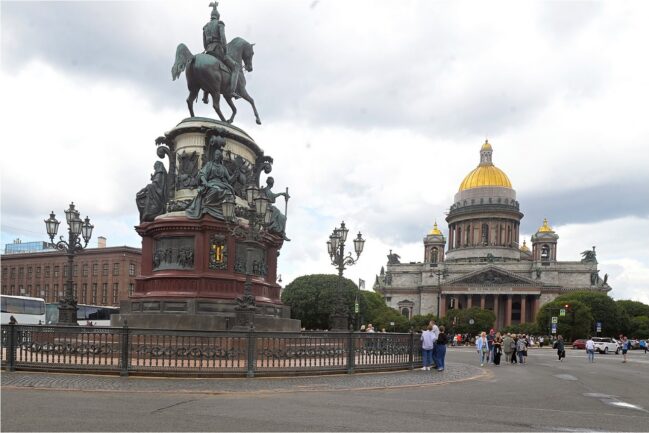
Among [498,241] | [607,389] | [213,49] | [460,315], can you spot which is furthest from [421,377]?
[498,241]

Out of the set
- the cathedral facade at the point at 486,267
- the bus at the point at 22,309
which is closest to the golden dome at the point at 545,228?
the cathedral facade at the point at 486,267

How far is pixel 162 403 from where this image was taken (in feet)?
37.2

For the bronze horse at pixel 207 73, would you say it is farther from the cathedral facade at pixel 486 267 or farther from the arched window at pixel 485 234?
the arched window at pixel 485 234

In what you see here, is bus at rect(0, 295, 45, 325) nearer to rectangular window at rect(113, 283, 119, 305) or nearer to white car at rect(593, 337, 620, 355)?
rectangular window at rect(113, 283, 119, 305)

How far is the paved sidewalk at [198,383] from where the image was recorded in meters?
13.4

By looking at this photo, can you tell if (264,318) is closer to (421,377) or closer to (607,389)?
(421,377)

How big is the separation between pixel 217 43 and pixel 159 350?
15.2 metres

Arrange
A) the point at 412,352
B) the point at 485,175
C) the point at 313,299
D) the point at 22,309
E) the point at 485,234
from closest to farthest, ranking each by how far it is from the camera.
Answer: the point at 412,352 < the point at 22,309 < the point at 313,299 < the point at 485,234 < the point at 485,175

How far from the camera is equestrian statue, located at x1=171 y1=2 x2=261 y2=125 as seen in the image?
84.6ft

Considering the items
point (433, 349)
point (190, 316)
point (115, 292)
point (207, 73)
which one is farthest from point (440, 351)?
point (115, 292)

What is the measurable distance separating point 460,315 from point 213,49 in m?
81.4

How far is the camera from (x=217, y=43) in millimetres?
26469

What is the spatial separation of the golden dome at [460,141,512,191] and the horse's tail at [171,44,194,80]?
117m

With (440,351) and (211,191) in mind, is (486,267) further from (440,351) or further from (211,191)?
(211,191)
